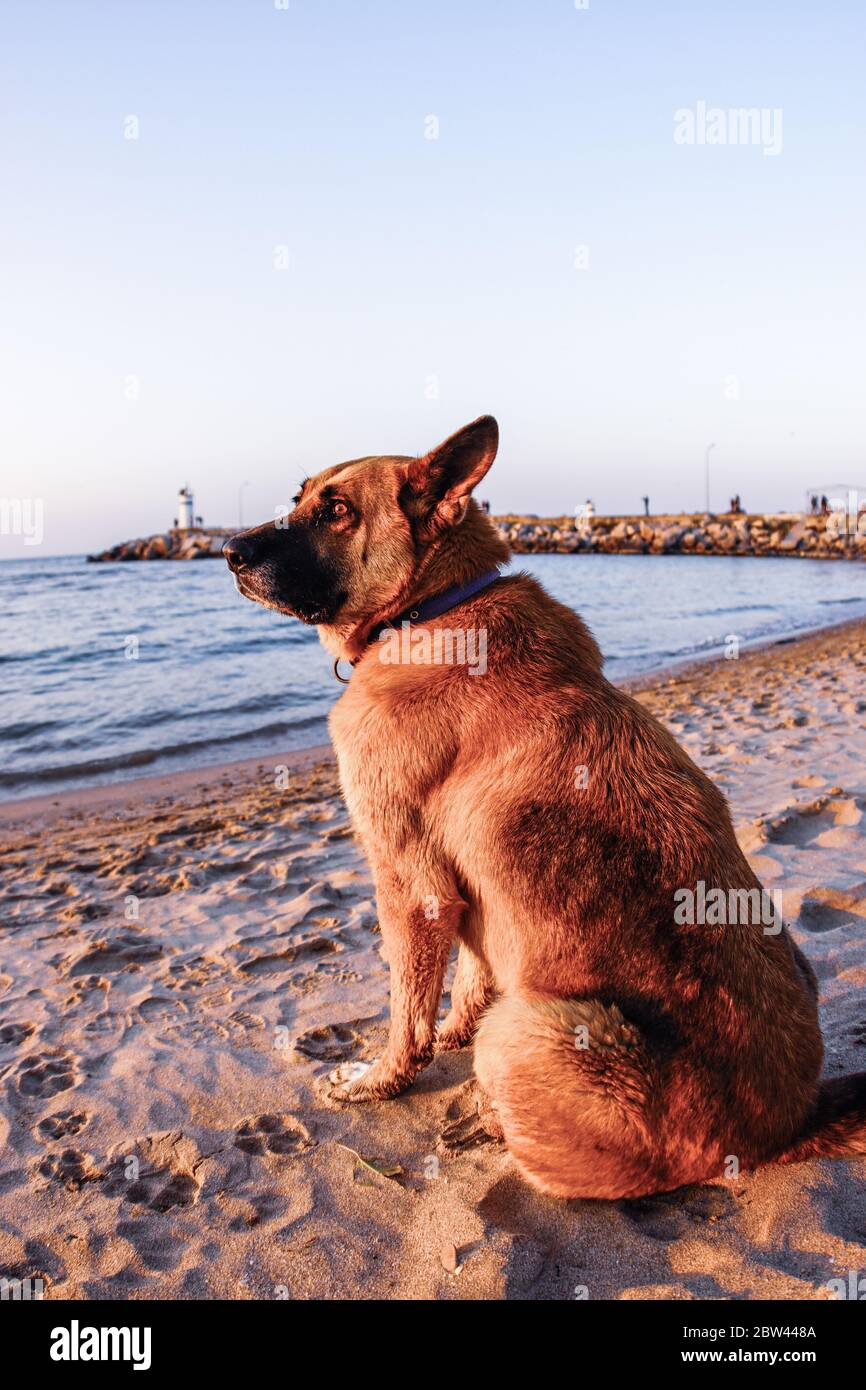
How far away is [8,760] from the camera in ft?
34.5

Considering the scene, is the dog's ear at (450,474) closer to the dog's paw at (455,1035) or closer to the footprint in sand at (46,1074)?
the dog's paw at (455,1035)

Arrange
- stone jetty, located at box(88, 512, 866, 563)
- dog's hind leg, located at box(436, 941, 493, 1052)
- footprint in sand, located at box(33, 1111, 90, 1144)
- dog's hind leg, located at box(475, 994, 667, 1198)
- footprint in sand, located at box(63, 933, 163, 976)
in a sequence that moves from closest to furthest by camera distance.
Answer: dog's hind leg, located at box(475, 994, 667, 1198)
footprint in sand, located at box(33, 1111, 90, 1144)
dog's hind leg, located at box(436, 941, 493, 1052)
footprint in sand, located at box(63, 933, 163, 976)
stone jetty, located at box(88, 512, 866, 563)

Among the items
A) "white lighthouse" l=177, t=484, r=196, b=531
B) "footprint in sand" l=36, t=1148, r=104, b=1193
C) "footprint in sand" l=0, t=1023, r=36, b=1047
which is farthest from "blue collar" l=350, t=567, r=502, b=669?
"white lighthouse" l=177, t=484, r=196, b=531

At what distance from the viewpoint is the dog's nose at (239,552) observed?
3.37 metres

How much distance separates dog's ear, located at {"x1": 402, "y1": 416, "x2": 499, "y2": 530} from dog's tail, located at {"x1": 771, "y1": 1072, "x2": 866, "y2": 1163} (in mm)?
2414

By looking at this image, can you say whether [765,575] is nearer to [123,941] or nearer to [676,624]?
[676,624]

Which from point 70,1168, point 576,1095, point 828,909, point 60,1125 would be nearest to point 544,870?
point 576,1095

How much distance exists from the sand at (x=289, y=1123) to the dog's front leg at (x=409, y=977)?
3.6 inches

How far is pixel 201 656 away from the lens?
18.9 meters

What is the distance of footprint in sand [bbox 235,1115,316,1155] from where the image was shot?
3066mm

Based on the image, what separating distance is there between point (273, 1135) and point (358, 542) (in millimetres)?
2283

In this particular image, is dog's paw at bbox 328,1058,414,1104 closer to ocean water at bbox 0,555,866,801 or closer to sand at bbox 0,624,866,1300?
sand at bbox 0,624,866,1300

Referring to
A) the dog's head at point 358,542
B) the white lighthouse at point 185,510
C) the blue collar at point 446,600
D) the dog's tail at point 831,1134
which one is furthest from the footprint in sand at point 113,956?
the white lighthouse at point 185,510
